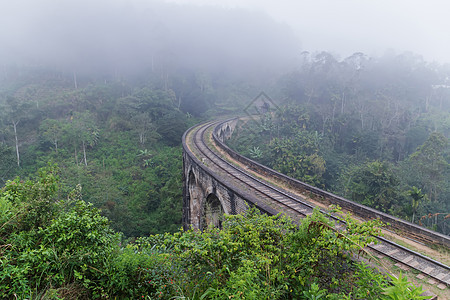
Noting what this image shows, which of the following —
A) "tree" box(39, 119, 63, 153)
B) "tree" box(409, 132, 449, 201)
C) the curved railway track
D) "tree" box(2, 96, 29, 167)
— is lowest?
"tree" box(409, 132, 449, 201)

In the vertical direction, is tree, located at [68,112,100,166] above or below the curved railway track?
below

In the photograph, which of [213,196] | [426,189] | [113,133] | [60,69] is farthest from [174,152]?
[60,69]

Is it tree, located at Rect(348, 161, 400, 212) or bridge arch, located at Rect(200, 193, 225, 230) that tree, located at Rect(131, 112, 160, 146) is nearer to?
bridge arch, located at Rect(200, 193, 225, 230)

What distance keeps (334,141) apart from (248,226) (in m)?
31.2

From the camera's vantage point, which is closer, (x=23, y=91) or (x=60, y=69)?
(x=23, y=91)

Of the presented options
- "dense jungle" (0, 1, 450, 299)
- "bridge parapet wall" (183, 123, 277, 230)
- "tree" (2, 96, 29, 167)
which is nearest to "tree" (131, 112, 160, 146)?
"dense jungle" (0, 1, 450, 299)

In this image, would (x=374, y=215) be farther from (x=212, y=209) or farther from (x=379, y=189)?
(x=379, y=189)

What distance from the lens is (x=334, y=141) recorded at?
3159 centimetres

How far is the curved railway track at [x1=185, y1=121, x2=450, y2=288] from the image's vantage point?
5.68 metres

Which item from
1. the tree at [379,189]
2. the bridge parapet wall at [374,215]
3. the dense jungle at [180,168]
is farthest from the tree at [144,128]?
the tree at [379,189]

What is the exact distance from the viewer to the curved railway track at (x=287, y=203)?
568 centimetres

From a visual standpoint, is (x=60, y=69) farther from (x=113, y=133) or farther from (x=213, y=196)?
(x=213, y=196)

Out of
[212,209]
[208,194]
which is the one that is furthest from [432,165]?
[208,194]

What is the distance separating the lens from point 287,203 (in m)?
9.28
